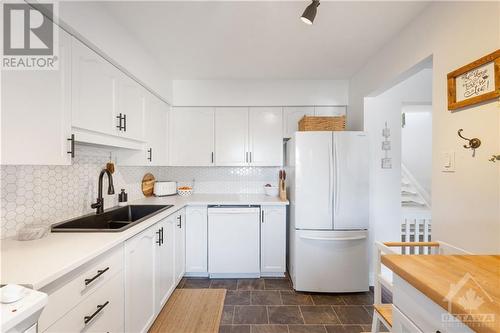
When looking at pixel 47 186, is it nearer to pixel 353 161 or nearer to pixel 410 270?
pixel 410 270

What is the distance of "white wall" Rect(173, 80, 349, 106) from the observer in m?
3.17

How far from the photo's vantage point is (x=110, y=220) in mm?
2139

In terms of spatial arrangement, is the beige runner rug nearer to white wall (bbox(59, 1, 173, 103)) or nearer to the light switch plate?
the light switch plate

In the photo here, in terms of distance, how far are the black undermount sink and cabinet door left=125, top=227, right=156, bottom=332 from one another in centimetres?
15

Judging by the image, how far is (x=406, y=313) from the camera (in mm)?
849

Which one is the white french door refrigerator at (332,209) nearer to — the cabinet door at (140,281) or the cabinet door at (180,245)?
the cabinet door at (180,245)

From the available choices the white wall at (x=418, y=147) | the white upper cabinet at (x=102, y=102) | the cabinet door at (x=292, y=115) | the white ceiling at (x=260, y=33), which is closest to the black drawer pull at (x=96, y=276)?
the white upper cabinet at (x=102, y=102)

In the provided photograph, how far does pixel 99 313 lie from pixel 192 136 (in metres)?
2.32

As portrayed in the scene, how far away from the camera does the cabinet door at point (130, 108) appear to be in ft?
6.43

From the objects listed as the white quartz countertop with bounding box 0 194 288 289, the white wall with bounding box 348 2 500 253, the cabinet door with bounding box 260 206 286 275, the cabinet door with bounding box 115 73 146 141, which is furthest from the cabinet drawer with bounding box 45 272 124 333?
the white wall with bounding box 348 2 500 253

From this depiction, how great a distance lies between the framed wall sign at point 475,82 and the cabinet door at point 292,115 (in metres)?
1.84

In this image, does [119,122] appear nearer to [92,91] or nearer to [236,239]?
[92,91]

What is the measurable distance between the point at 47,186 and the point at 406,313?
219cm

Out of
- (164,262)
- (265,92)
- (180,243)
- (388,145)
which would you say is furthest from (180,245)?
(388,145)
